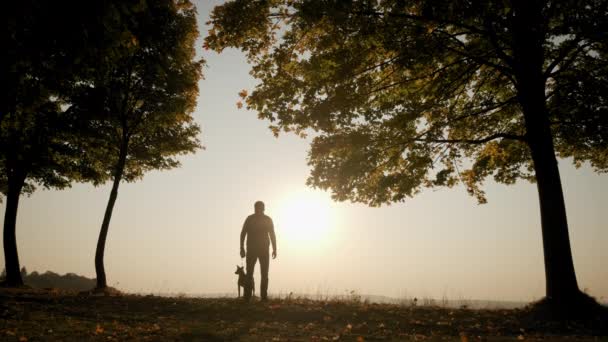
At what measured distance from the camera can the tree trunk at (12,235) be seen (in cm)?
1498

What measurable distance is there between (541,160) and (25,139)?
62.2 ft

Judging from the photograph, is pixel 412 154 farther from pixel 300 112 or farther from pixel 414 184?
pixel 300 112

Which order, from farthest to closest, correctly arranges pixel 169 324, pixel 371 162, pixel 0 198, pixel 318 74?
pixel 0 198
pixel 371 162
pixel 318 74
pixel 169 324

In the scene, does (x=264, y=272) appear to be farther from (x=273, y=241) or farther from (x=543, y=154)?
(x=543, y=154)

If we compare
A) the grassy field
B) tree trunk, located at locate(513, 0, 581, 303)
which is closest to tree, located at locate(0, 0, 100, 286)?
the grassy field

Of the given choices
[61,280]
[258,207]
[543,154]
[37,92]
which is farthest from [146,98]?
[61,280]

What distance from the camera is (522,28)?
30.8 feet

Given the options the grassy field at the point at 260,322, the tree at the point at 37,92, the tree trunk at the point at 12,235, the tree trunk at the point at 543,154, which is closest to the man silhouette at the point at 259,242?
the grassy field at the point at 260,322

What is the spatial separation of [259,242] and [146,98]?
8483 mm

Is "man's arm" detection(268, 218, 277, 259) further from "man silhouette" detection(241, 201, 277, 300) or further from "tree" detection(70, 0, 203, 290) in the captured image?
"tree" detection(70, 0, 203, 290)

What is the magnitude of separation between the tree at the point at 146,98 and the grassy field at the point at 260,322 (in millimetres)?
5443

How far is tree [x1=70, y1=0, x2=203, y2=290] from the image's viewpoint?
14.4 meters

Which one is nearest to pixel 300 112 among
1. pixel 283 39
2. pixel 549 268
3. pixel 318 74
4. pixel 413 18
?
pixel 318 74

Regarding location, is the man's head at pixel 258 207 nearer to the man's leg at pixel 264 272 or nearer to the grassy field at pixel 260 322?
the man's leg at pixel 264 272
